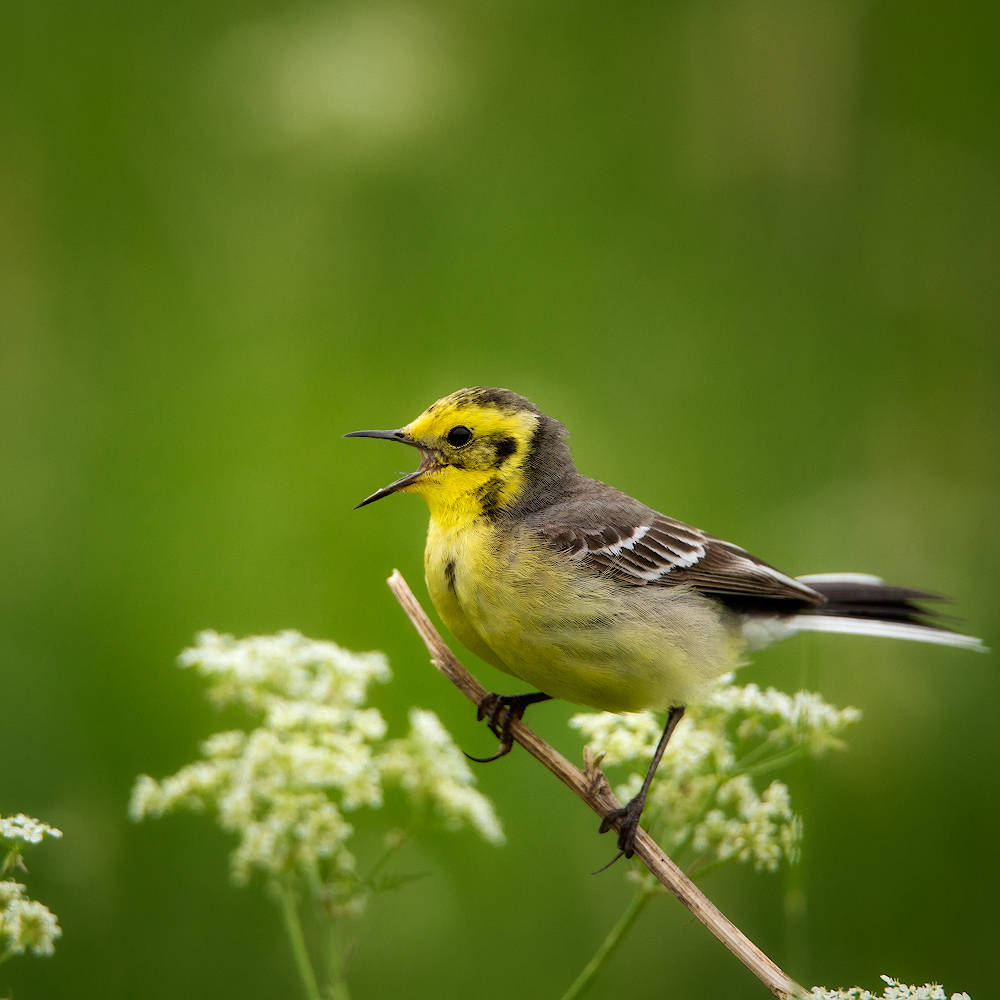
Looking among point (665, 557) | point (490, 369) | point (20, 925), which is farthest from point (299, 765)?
point (490, 369)

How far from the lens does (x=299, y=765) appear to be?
3.23 m

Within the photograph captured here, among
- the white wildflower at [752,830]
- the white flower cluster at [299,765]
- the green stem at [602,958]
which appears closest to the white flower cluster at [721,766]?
the white wildflower at [752,830]

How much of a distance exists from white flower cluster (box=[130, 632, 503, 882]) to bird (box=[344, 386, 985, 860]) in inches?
13.8

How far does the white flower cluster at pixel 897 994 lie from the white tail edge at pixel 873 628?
2.35 metres

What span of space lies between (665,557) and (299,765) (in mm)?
1944

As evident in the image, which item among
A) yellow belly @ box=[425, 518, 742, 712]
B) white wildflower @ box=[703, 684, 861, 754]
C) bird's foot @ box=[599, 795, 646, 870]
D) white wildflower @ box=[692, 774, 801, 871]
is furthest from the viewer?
yellow belly @ box=[425, 518, 742, 712]

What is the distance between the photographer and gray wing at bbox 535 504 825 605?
4332 millimetres

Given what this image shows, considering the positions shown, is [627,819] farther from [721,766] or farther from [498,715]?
[498,715]

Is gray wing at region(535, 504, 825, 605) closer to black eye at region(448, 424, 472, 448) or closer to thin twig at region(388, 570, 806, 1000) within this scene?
black eye at region(448, 424, 472, 448)

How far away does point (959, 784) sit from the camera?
5.12 metres

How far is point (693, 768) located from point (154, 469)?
4162mm

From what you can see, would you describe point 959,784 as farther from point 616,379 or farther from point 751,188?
point 751,188

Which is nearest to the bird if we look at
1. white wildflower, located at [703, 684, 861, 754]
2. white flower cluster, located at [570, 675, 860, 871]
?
white flower cluster, located at [570, 675, 860, 871]

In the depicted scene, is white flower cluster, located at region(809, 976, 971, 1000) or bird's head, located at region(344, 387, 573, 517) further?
bird's head, located at region(344, 387, 573, 517)
